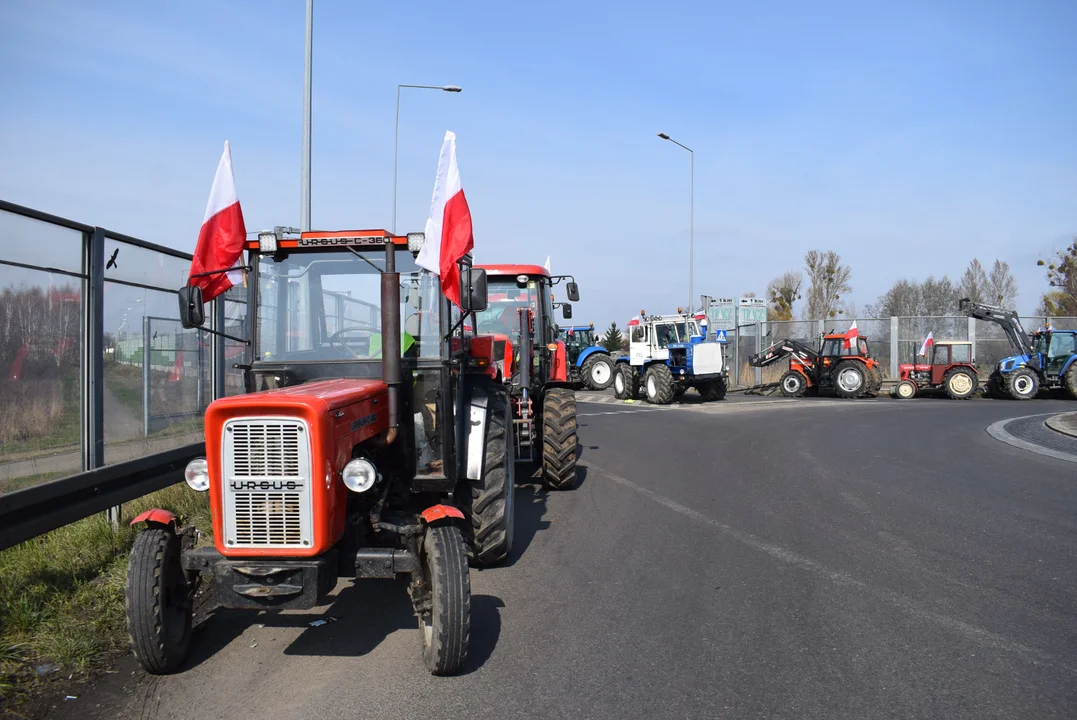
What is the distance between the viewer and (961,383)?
79.9 feet

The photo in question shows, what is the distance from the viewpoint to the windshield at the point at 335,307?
5293mm

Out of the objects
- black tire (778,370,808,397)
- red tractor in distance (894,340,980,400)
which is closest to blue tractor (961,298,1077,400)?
red tractor in distance (894,340,980,400)

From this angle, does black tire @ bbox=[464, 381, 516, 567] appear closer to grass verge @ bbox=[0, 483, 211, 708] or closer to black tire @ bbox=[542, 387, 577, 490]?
grass verge @ bbox=[0, 483, 211, 708]

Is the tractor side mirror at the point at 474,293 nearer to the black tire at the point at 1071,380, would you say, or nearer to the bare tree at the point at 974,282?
the black tire at the point at 1071,380

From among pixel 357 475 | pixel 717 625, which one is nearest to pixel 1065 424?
pixel 717 625

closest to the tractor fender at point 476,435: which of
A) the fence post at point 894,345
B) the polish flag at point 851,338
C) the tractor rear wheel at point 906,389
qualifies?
the polish flag at point 851,338

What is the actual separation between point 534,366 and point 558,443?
1201 mm

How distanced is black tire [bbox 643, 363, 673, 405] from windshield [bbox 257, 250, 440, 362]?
18.2 meters

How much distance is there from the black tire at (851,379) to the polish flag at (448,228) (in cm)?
2189

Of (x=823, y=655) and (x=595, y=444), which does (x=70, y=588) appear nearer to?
(x=823, y=655)

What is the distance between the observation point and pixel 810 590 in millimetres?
5426

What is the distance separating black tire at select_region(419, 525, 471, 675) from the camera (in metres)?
4.02

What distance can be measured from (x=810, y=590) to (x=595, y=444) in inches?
339

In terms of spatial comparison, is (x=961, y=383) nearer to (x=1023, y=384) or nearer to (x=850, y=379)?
(x=1023, y=384)
